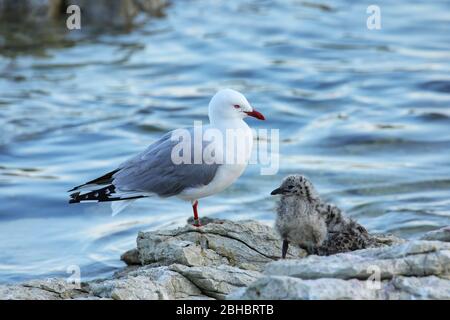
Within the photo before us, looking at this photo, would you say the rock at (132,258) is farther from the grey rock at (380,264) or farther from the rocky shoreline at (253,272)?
the grey rock at (380,264)

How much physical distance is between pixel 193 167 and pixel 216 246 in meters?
0.78

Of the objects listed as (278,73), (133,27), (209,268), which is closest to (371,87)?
(278,73)

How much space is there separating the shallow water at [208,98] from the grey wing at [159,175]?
1550mm

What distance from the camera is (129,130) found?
15711 millimetres


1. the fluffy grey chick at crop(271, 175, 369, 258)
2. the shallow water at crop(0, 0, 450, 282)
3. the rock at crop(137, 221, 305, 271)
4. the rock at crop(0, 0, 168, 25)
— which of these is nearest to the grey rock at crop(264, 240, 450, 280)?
the fluffy grey chick at crop(271, 175, 369, 258)

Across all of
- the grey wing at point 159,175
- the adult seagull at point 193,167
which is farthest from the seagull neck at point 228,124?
the grey wing at point 159,175

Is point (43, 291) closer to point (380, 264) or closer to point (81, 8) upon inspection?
point (380, 264)

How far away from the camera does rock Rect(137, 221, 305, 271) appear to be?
7.39 metres

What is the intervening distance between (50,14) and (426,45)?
823 cm

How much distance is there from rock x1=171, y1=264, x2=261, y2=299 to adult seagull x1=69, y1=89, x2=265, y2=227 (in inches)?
55.8

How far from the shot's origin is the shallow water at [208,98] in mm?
11391

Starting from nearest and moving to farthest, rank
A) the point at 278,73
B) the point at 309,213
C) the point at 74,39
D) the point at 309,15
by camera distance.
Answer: the point at 309,213, the point at 278,73, the point at 74,39, the point at 309,15
